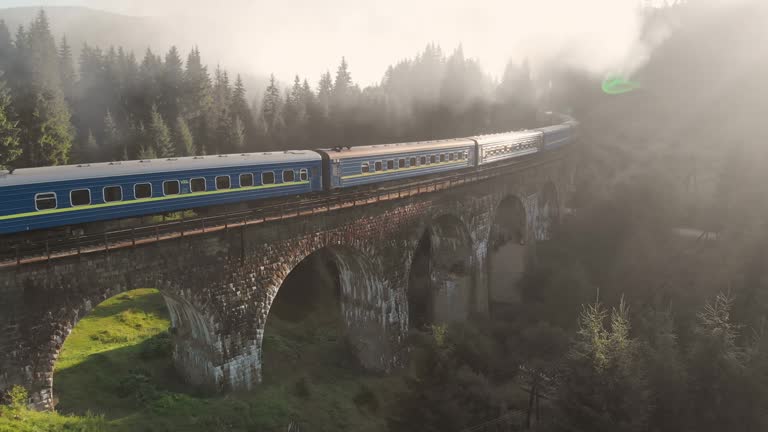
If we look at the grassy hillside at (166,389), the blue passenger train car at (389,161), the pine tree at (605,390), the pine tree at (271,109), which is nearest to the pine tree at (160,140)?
the pine tree at (271,109)

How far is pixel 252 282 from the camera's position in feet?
63.3

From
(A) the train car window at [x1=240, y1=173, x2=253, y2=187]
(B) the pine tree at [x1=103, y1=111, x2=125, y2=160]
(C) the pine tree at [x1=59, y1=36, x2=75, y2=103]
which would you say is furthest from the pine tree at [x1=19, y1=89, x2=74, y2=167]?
(A) the train car window at [x1=240, y1=173, x2=253, y2=187]

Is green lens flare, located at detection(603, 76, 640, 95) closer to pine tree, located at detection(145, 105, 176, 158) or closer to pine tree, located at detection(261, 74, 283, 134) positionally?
pine tree, located at detection(261, 74, 283, 134)

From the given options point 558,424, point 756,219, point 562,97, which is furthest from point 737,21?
point 558,424

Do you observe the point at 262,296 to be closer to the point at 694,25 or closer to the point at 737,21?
the point at 737,21

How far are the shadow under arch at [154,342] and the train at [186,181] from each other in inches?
115

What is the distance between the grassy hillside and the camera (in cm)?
1734

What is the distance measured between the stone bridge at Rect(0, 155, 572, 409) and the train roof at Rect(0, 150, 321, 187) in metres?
2.68

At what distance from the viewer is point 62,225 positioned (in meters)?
15.5

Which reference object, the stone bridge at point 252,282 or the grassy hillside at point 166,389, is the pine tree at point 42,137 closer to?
the grassy hillside at point 166,389

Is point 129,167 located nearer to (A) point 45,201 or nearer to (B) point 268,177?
(A) point 45,201

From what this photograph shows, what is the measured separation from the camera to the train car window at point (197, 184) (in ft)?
61.3

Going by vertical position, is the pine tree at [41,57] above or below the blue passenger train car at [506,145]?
above

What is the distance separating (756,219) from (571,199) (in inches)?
782
